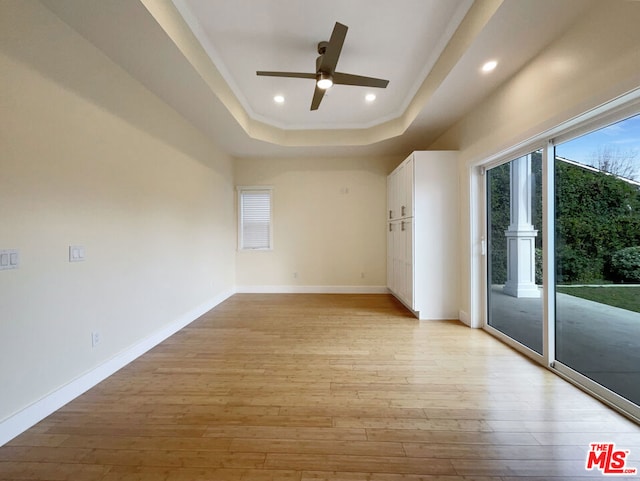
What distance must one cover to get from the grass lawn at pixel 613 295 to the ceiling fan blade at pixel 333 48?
2.72m

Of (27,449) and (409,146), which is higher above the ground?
(409,146)

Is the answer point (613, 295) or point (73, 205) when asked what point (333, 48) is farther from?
point (613, 295)

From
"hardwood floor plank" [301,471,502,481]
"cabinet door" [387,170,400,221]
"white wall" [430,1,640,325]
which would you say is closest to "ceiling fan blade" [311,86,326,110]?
"white wall" [430,1,640,325]

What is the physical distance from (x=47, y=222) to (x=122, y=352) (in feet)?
4.44

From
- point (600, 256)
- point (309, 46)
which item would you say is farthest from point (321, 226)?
point (600, 256)

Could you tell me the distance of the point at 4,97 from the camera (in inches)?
63.1

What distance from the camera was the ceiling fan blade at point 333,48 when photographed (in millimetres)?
2045

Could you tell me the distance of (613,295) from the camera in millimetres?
1907

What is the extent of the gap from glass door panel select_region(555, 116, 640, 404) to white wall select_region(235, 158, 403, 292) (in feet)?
11.0

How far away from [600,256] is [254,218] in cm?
510

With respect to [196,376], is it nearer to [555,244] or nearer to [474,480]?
[474,480]

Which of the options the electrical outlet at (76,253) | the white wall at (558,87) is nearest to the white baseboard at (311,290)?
the white wall at (558,87)

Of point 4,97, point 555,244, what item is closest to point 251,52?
point 4,97

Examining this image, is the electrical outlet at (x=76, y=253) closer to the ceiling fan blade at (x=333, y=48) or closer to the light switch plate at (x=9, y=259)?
the light switch plate at (x=9, y=259)
